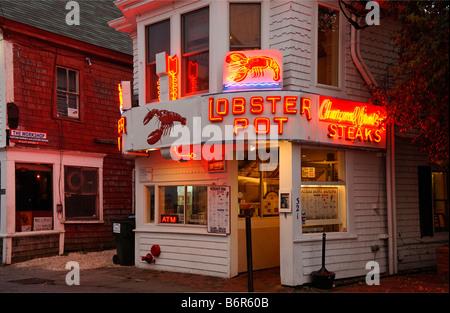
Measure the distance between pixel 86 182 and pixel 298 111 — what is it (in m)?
8.63

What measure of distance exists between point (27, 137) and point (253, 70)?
746 centimetres

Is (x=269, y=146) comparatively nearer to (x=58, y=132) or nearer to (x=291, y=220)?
(x=291, y=220)

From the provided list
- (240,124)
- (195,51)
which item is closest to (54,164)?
(195,51)

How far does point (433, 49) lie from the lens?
862 centimetres

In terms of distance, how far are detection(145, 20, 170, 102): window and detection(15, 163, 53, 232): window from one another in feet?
15.1

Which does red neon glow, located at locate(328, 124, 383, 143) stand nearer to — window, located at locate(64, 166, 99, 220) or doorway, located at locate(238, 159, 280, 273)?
doorway, located at locate(238, 159, 280, 273)

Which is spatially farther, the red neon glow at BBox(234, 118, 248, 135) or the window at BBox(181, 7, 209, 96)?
the window at BBox(181, 7, 209, 96)

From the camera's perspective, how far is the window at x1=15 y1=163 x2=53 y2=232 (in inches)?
556

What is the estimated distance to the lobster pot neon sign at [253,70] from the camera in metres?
9.77

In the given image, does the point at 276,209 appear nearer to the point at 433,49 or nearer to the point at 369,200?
the point at 369,200

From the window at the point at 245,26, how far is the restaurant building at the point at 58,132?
6.81 meters

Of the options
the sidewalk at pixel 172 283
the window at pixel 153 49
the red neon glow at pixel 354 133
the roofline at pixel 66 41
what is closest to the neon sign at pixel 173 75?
the window at pixel 153 49

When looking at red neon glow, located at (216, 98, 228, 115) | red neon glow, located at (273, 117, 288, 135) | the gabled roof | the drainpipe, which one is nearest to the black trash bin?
red neon glow, located at (216, 98, 228, 115)
